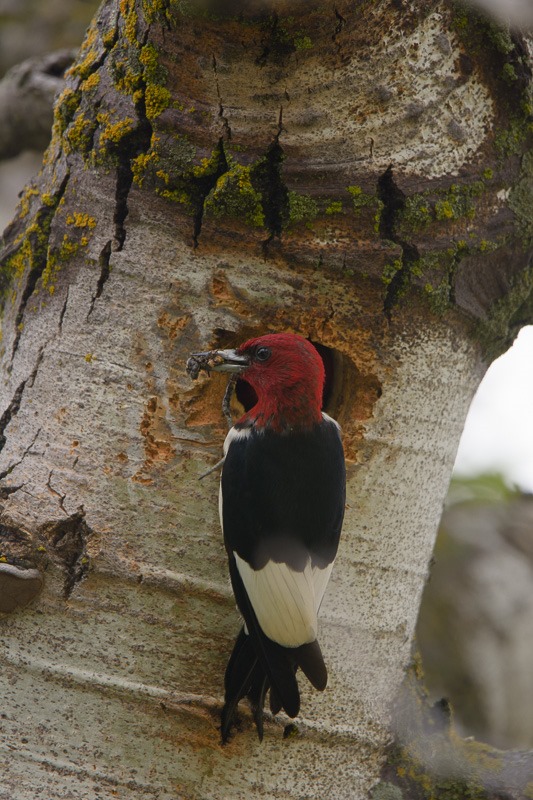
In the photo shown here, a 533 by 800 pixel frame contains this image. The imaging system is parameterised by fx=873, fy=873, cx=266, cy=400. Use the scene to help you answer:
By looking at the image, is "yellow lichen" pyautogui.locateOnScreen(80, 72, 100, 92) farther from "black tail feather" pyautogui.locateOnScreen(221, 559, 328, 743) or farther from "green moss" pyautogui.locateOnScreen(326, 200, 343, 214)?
"black tail feather" pyautogui.locateOnScreen(221, 559, 328, 743)

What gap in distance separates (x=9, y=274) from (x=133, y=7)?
0.77 meters

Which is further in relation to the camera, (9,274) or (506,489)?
(506,489)

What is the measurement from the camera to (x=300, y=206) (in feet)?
6.76

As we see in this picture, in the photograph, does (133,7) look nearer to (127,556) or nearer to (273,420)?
(273,420)

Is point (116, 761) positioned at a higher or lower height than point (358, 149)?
lower

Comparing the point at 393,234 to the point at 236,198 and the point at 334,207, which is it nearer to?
the point at 334,207

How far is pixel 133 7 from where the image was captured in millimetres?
2143

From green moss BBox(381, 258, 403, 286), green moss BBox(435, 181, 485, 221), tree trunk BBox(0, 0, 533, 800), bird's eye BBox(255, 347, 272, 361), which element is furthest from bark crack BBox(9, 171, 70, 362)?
green moss BBox(435, 181, 485, 221)

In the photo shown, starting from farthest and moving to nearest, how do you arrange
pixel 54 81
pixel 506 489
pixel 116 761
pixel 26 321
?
pixel 506 489 → pixel 54 81 → pixel 26 321 → pixel 116 761

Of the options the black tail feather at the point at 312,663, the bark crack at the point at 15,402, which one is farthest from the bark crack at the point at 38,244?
the black tail feather at the point at 312,663

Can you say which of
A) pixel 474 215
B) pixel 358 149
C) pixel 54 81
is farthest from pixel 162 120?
pixel 54 81

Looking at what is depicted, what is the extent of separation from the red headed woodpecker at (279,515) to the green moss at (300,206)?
29cm

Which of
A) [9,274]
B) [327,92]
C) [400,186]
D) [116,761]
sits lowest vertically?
[116,761]

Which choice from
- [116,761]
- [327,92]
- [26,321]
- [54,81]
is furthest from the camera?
[54,81]
